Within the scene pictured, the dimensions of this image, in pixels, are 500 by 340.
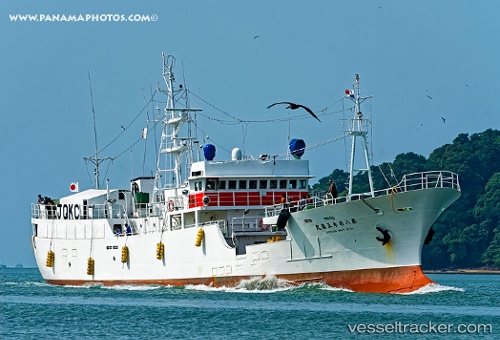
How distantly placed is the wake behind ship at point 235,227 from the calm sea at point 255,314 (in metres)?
1.04

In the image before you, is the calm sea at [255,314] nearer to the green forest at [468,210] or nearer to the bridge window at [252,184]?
the bridge window at [252,184]

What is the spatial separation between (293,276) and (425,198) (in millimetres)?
6934

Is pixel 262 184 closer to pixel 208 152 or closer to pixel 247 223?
pixel 247 223

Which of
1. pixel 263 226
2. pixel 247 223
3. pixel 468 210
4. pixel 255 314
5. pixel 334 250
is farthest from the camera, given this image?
pixel 468 210

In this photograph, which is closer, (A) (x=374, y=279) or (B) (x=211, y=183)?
(A) (x=374, y=279)

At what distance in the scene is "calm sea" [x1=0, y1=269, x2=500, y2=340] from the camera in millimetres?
39781

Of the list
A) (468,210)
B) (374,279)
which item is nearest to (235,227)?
(374,279)

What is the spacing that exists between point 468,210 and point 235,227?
6547cm

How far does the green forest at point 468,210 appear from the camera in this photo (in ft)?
374

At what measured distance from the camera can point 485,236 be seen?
114062mm

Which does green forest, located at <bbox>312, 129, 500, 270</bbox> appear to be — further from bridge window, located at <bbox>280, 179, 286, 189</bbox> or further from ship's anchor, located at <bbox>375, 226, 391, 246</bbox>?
ship's anchor, located at <bbox>375, 226, 391, 246</bbox>

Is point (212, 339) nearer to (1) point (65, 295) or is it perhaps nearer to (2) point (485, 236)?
(1) point (65, 295)

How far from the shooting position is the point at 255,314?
43969 millimetres

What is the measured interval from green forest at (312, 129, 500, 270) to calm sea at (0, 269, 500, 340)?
59874 millimetres
